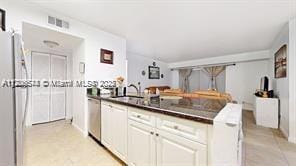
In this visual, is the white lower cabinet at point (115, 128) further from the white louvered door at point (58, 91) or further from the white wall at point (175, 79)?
the white wall at point (175, 79)

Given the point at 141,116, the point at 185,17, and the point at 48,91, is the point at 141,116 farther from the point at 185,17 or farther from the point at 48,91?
the point at 48,91

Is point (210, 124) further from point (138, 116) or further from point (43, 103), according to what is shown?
point (43, 103)

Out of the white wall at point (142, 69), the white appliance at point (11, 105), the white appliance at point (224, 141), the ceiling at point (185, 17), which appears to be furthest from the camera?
the white wall at point (142, 69)

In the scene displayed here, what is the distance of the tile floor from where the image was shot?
1.99 meters

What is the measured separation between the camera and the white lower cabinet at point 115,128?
1.84m

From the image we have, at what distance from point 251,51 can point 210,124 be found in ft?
18.0

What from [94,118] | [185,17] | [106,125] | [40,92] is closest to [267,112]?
[185,17]

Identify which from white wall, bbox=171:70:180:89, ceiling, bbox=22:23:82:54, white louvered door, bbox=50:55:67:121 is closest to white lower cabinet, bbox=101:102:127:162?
ceiling, bbox=22:23:82:54

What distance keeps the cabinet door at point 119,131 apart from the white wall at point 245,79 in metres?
5.59

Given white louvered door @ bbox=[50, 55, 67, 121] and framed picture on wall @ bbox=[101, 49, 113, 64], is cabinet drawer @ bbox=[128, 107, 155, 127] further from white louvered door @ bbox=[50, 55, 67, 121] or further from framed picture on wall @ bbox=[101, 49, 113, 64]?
white louvered door @ bbox=[50, 55, 67, 121]

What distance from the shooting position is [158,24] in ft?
10.2

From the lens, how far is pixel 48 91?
12.9ft

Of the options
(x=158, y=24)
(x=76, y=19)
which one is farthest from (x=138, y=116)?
(x=76, y=19)

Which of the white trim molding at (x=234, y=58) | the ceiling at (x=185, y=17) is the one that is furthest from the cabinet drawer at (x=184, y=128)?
the white trim molding at (x=234, y=58)
